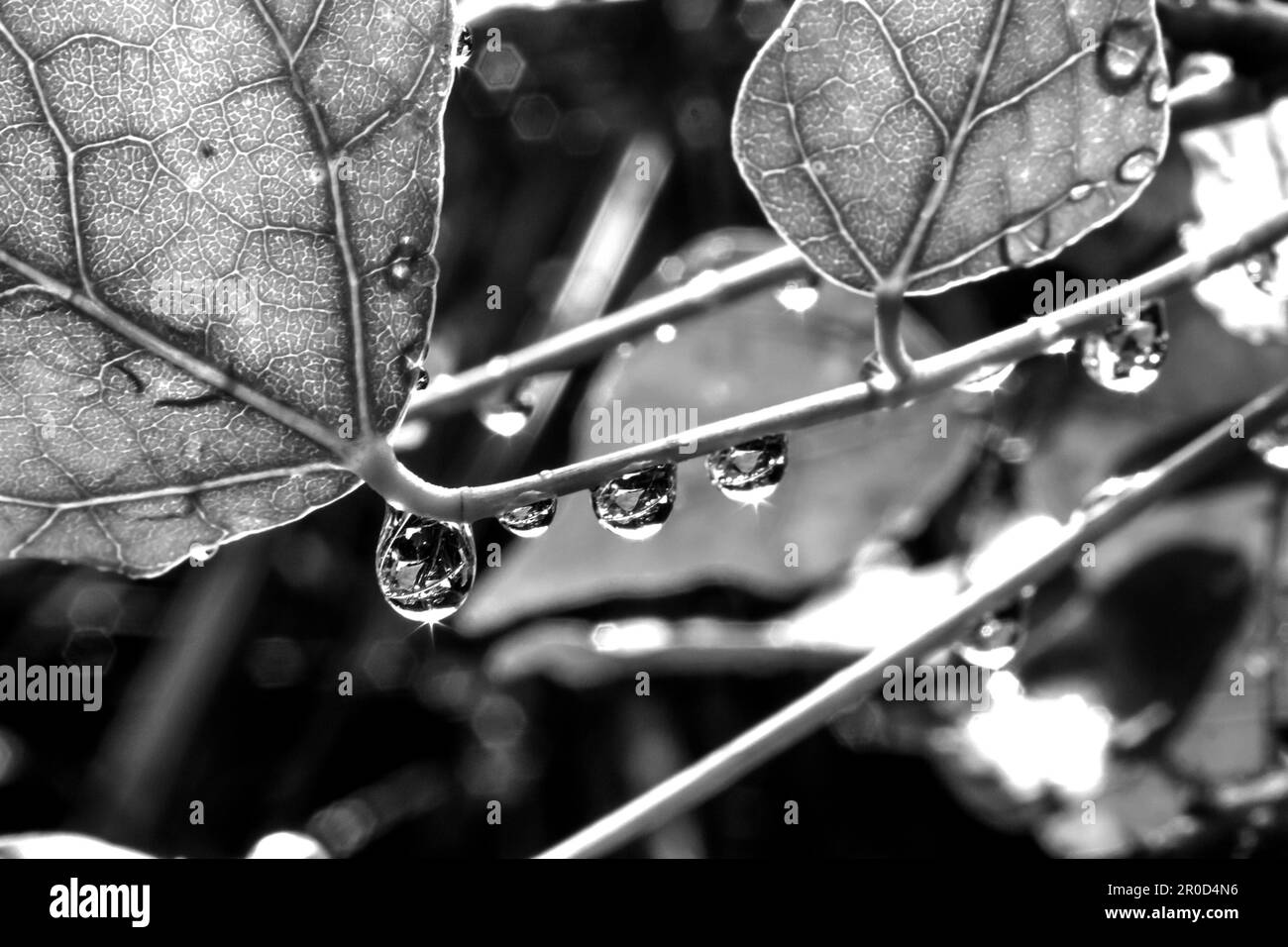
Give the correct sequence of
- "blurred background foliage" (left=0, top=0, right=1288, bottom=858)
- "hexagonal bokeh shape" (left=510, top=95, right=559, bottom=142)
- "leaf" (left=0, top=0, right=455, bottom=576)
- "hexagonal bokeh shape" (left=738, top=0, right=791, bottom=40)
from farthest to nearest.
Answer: "hexagonal bokeh shape" (left=510, top=95, right=559, bottom=142) → "hexagonal bokeh shape" (left=738, top=0, right=791, bottom=40) → "blurred background foliage" (left=0, top=0, right=1288, bottom=858) → "leaf" (left=0, top=0, right=455, bottom=576)

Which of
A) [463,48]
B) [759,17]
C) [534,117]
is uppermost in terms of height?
[534,117]

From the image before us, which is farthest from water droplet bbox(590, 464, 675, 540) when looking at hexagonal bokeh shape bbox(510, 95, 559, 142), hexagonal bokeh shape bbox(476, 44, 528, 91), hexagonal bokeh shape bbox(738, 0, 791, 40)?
hexagonal bokeh shape bbox(510, 95, 559, 142)

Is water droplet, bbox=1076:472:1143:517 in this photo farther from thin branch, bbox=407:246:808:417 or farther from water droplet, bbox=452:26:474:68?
water droplet, bbox=452:26:474:68

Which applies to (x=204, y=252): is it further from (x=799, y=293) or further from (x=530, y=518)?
(x=799, y=293)

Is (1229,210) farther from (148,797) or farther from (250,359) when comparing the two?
(148,797)

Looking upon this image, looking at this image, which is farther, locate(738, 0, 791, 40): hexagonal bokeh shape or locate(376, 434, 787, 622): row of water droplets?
locate(738, 0, 791, 40): hexagonal bokeh shape

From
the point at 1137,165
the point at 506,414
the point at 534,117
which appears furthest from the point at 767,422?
the point at 534,117
